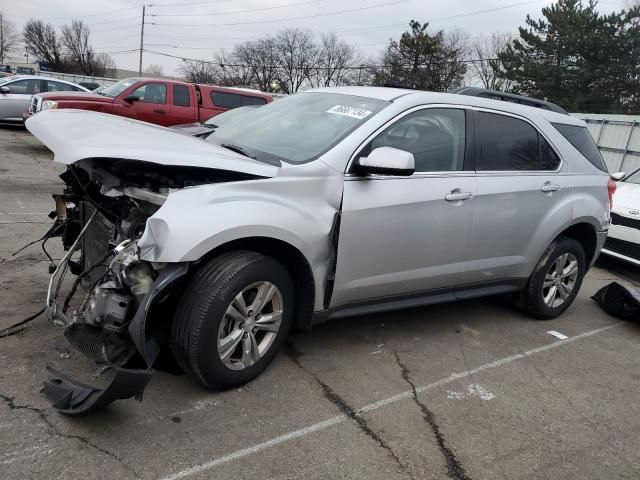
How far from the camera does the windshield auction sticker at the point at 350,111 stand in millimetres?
3707

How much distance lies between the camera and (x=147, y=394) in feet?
10.2

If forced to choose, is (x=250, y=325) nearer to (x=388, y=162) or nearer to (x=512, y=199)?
(x=388, y=162)

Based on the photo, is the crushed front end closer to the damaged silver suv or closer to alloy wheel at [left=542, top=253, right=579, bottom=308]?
the damaged silver suv

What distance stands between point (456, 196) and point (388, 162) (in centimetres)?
83

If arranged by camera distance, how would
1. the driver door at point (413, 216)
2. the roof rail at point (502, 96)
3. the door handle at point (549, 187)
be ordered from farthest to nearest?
the roof rail at point (502, 96), the door handle at point (549, 187), the driver door at point (413, 216)

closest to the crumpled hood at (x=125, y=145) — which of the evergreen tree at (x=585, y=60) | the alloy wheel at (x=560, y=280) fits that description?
the alloy wheel at (x=560, y=280)

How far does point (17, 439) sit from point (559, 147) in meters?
4.45

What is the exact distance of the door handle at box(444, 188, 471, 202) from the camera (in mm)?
3865

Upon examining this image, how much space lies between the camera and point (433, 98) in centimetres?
395

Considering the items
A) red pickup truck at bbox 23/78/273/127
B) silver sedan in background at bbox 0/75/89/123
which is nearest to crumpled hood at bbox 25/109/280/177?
red pickup truck at bbox 23/78/273/127

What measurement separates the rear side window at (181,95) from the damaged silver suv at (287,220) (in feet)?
28.1

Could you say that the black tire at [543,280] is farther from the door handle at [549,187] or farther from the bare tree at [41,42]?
the bare tree at [41,42]

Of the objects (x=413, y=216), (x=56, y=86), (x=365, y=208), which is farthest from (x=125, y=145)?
(x=56, y=86)

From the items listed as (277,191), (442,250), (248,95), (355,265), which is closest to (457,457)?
(355,265)
